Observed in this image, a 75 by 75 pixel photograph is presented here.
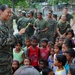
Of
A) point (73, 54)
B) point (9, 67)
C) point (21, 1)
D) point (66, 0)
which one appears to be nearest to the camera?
point (9, 67)

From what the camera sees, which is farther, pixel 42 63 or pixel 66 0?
pixel 66 0

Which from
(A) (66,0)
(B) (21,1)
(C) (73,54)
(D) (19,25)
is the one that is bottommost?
(A) (66,0)

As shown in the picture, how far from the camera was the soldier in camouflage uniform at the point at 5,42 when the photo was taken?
12.6 feet

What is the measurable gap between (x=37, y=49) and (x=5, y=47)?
2.20 meters

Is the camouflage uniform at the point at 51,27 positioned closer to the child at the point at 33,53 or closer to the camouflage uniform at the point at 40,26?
the camouflage uniform at the point at 40,26

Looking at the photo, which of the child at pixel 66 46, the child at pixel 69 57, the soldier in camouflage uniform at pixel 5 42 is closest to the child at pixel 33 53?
the child at pixel 66 46

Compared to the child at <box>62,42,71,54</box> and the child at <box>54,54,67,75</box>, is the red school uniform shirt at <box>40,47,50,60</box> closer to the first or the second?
the child at <box>62,42,71,54</box>

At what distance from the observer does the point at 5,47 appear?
3.94 m

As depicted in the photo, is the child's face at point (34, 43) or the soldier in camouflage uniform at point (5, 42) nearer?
the soldier in camouflage uniform at point (5, 42)

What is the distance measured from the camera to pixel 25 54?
6.11 metres

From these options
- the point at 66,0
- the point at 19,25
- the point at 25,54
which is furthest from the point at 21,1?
the point at 25,54

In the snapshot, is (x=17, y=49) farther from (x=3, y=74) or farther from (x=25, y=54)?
(x=3, y=74)

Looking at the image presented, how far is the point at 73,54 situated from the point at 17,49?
1603mm

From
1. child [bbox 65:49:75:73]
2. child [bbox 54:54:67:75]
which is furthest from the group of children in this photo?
child [bbox 54:54:67:75]
